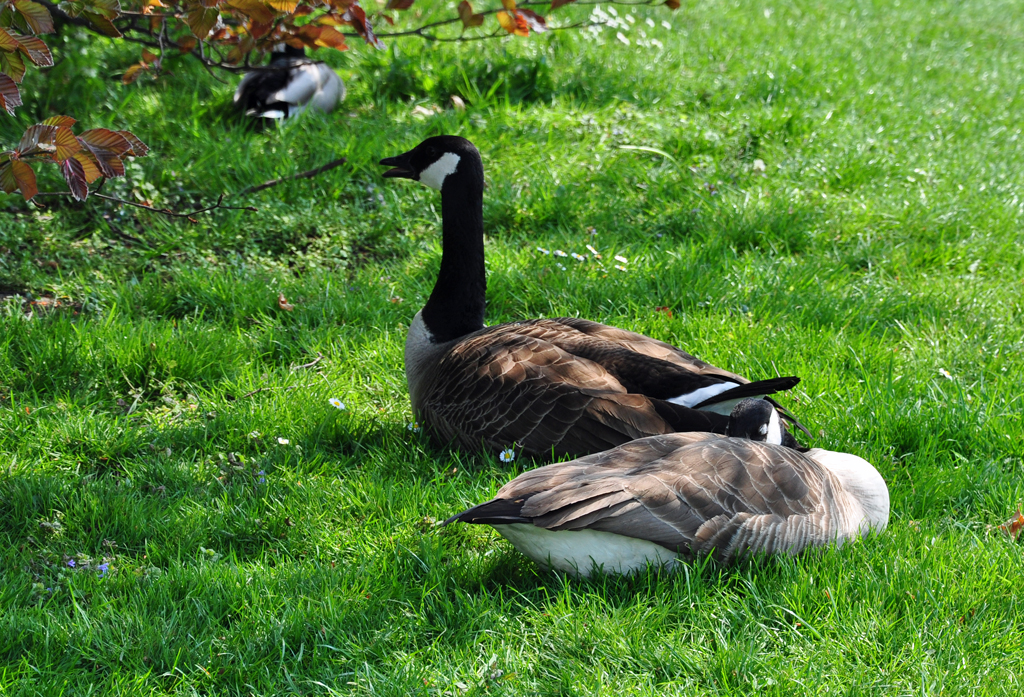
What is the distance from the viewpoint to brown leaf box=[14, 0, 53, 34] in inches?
113

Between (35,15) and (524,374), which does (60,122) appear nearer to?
(35,15)

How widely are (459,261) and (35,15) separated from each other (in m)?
2.06

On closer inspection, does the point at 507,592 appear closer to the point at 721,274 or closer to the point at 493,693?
the point at 493,693

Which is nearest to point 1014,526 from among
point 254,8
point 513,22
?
point 513,22

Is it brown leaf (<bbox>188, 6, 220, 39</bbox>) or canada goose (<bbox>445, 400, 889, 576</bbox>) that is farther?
brown leaf (<bbox>188, 6, 220, 39</bbox>)

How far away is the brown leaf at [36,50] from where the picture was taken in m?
2.90

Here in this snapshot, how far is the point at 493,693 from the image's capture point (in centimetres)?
265

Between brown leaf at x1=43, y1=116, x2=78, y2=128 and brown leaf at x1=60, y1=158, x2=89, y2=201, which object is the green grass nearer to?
brown leaf at x1=60, y1=158, x2=89, y2=201

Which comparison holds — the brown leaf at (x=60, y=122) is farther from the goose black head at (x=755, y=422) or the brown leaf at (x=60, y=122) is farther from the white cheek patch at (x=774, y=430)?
the white cheek patch at (x=774, y=430)

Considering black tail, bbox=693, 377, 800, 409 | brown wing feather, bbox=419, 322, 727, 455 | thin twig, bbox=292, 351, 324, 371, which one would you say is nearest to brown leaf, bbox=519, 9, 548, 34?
brown wing feather, bbox=419, 322, 727, 455

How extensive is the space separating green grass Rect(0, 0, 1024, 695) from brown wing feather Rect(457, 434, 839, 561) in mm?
135

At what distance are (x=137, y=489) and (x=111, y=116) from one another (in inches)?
154

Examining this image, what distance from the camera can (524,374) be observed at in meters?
3.79

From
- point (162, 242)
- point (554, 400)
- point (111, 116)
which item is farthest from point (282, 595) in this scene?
point (111, 116)
